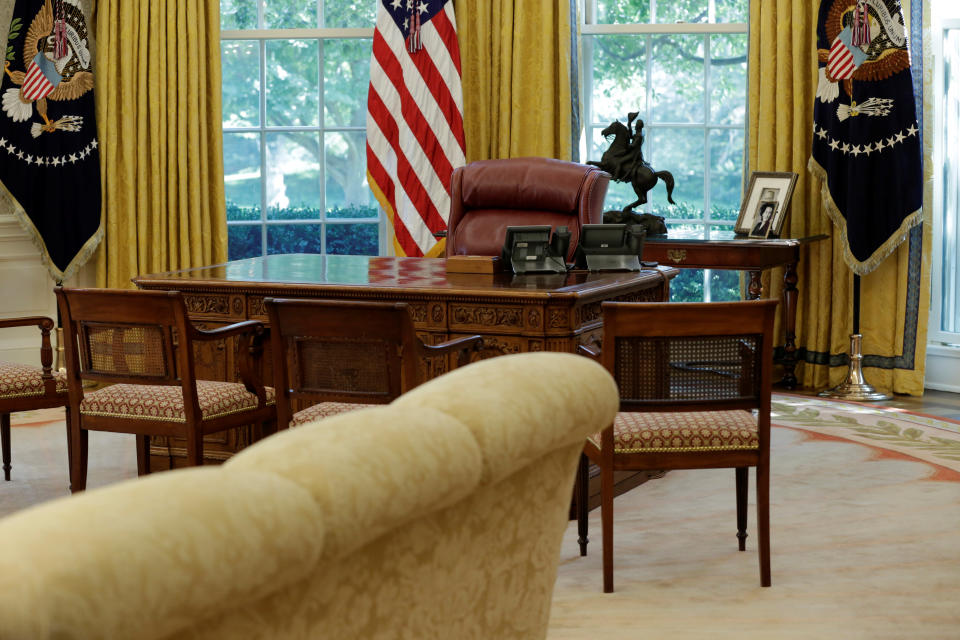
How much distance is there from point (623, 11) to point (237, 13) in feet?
7.50

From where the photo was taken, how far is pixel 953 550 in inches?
129

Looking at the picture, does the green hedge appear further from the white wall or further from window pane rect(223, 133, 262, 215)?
the white wall

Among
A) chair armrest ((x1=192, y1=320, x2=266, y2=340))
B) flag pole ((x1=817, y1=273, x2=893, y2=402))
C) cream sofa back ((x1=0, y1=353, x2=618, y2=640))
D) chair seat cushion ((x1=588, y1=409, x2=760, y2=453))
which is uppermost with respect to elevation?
cream sofa back ((x1=0, y1=353, x2=618, y2=640))

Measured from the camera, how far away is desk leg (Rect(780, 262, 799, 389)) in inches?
222

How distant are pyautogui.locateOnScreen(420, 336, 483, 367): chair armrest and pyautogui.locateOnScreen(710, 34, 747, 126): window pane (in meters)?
3.34

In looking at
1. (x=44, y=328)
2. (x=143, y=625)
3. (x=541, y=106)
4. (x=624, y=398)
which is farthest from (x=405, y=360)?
(x=541, y=106)

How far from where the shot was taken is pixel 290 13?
6.45m

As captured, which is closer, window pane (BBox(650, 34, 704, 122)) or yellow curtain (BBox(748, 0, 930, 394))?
yellow curtain (BBox(748, 0, 930, 394))

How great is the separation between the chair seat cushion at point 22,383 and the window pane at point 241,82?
308 centimetres

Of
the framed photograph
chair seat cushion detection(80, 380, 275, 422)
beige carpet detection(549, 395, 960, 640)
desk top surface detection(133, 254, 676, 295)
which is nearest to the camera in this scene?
beige carpet detection(549, 395, 960, 640)

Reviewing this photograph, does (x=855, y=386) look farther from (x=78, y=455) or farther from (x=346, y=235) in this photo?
(x=78, y=455)

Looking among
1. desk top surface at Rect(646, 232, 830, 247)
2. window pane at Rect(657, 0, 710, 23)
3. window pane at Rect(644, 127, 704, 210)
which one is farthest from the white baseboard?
window pane at Rect(657, 0, 710, 23)

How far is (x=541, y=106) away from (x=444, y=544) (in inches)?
201

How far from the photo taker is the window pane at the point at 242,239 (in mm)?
6625
